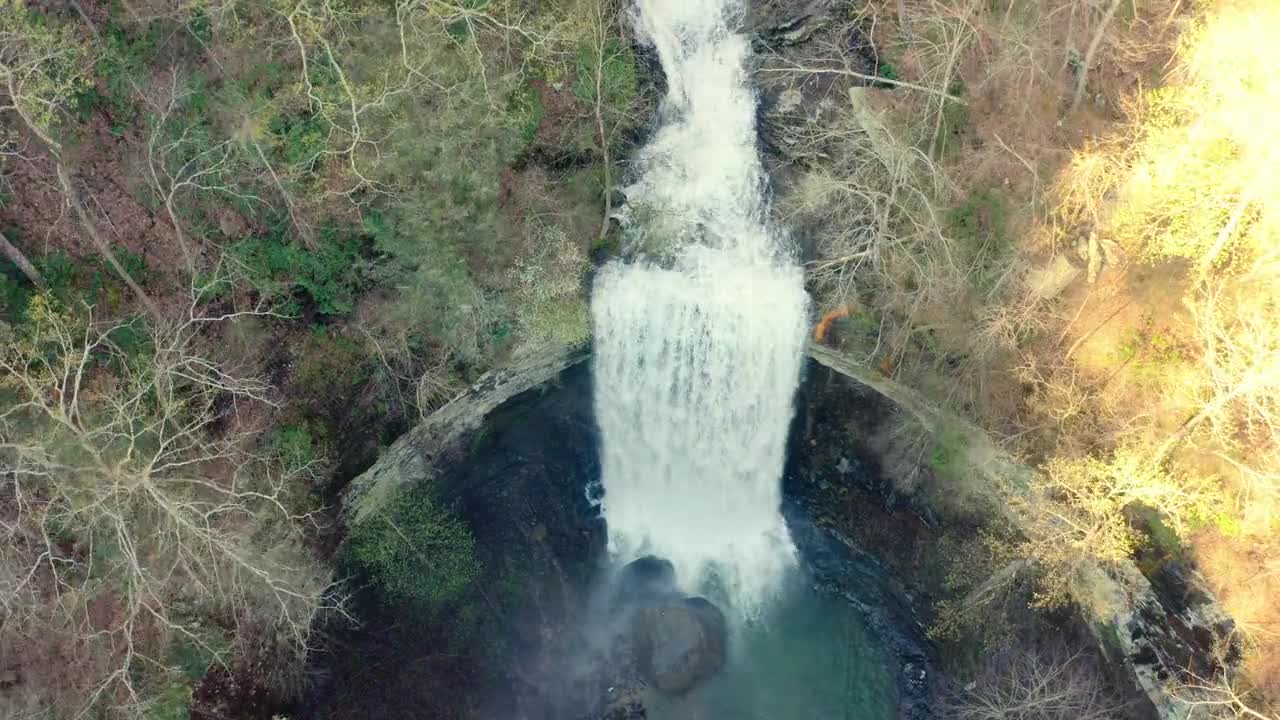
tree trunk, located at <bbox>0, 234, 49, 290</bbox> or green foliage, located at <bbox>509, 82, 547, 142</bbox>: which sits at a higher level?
green foliage, located at <bbox>509, 82, 547, 142</bbox>

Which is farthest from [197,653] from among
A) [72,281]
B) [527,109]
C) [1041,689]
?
[1041,689]


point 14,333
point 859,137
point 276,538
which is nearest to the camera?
point 14,333

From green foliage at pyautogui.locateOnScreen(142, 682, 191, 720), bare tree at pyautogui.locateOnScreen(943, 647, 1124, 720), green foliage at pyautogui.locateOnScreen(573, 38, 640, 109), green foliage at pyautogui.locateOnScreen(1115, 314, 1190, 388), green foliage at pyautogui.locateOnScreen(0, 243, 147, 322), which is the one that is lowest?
bare tree at pyautogui.locateOnScreen(943, 647, 1124, 720)

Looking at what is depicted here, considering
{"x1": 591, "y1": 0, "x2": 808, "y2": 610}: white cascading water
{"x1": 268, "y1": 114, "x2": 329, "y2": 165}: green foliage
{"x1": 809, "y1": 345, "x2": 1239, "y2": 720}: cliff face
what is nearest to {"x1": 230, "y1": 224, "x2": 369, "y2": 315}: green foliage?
{"x1": 268, "y1": 114, "x2": 329, "y2": 165}: green foliage

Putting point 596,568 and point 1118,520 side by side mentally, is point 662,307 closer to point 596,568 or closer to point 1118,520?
point 596,568

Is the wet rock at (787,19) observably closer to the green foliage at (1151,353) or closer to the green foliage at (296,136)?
the green foliage at (1151,353)

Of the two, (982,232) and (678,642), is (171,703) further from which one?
(982,232)

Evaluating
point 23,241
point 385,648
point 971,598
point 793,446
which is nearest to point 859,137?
point 793,446

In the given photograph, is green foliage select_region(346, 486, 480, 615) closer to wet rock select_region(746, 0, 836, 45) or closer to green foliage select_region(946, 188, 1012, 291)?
green foliage select_region(946, 188, 1012, 291)
